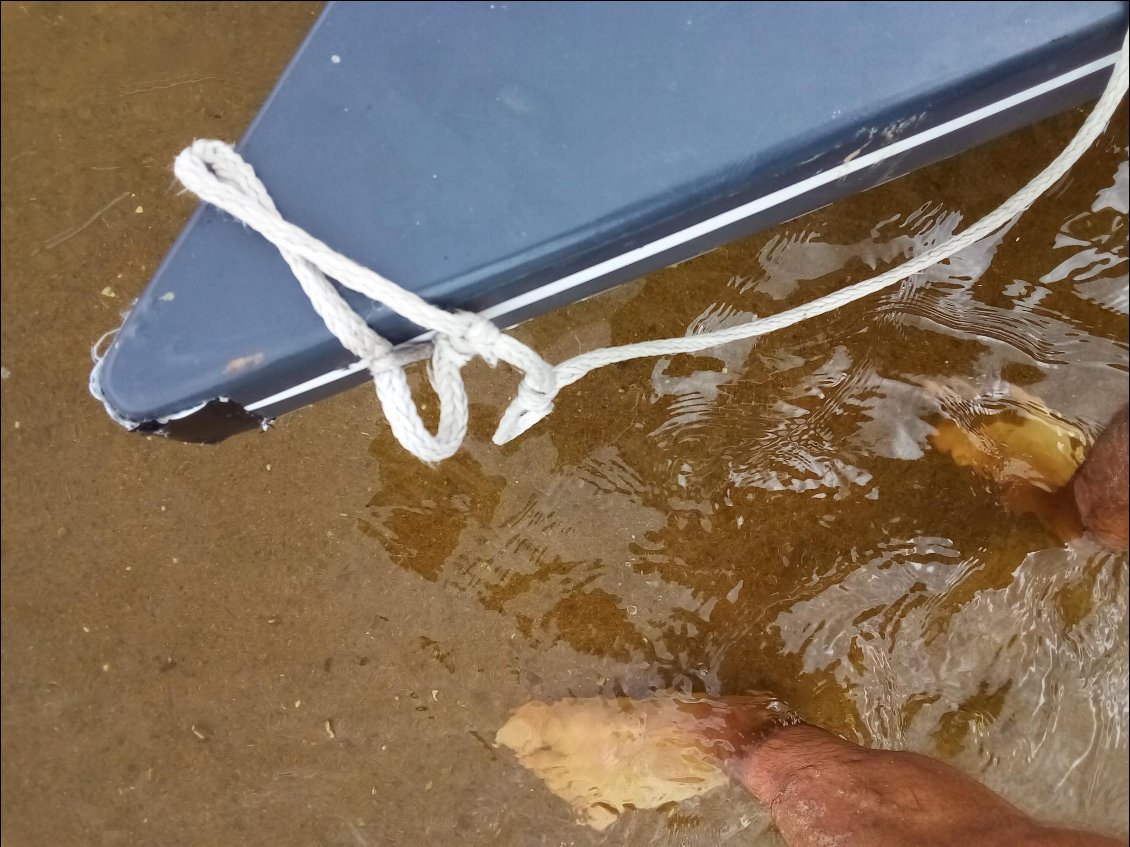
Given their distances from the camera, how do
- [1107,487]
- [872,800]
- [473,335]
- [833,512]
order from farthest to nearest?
1. [833,512]
2. [1107,487]
3. [872,800]
4. [473,335]

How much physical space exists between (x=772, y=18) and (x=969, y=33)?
0.21 meters

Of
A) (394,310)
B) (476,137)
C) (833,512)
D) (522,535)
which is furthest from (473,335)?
(833,512)

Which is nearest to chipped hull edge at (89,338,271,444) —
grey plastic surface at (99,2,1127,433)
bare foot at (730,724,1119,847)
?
grey plastic surface at (99,2,1127,433)

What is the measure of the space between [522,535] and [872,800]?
2.12 feet

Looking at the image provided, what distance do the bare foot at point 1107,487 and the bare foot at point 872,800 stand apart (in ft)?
1.54

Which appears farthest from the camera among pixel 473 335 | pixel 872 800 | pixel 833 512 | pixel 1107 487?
pixel 833 512

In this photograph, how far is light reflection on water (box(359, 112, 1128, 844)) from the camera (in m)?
1.27

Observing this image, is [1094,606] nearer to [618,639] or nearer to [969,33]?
[618,639]

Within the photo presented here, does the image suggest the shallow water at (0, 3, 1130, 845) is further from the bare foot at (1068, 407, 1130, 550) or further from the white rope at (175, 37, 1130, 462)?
the white rope at (175, 37, 1130, 462)

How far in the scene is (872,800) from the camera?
1.11 metres

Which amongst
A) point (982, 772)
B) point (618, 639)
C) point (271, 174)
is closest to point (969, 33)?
point (271, 174)

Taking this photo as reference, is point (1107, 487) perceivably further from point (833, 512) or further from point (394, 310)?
point (394, 310)

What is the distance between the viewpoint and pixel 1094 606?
1339 millimetres

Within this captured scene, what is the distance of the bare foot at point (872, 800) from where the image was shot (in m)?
1.10
